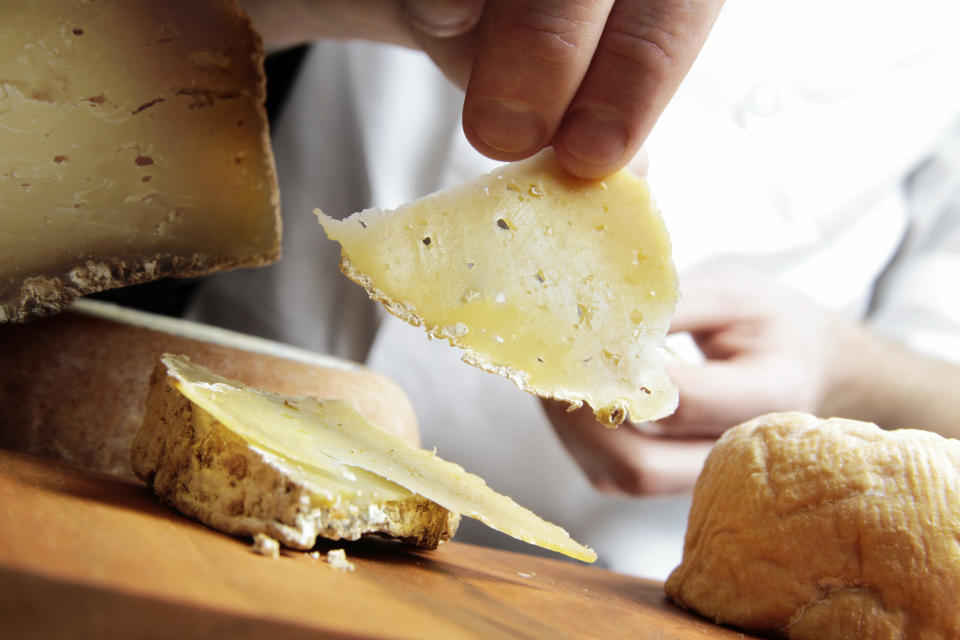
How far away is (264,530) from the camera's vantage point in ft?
2.16

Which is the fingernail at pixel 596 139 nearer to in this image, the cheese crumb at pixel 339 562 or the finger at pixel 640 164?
the finger at pixel 640 164

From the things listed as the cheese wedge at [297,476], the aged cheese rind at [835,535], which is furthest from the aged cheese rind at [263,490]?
the aged cheese rind at [835,535]

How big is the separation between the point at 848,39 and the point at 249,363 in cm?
160

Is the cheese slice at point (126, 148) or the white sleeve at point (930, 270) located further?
the white sleeve at point (930, 270)

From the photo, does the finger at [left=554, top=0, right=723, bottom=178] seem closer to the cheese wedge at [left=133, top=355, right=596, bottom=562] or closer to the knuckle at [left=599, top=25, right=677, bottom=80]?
the knuckle at [left=599, top=25, right=677, bottom=80]

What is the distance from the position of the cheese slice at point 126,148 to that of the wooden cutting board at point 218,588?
259 mm

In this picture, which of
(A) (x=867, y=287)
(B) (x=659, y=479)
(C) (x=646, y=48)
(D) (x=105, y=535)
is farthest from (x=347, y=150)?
(D) (x=105, y=535)

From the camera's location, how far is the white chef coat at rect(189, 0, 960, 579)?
1880 mm

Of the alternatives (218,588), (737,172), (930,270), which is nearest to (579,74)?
(218,588)

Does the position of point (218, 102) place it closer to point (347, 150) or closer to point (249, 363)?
point (249, 363)

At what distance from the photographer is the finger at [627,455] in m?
1.51

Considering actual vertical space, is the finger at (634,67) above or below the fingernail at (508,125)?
above

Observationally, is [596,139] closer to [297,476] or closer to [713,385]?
[297,476]

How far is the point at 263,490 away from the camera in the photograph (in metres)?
0.67
